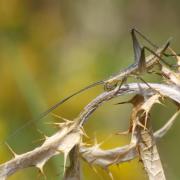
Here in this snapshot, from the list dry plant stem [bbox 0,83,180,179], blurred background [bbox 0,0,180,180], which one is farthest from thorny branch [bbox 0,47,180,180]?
blurred background [bbox 0,0,180,180]

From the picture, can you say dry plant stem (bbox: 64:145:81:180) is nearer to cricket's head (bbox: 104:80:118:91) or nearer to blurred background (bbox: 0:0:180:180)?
cricket's head (bbox: 104:80:118:91)

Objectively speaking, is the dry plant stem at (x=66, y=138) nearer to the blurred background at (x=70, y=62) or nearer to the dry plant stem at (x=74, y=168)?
the dry plant stem at (x=74, y=168)

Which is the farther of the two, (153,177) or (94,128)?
(94,128)

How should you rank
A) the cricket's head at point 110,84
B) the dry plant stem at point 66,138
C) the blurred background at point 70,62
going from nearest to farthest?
the dry plant stem at point 66,138 < the cricket's head at point 110,84 < the blurred background at point 70,62

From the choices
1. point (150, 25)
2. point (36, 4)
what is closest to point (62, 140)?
point (36, 4)

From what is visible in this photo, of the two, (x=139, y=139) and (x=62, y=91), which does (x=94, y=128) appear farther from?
(x=139, y=139)

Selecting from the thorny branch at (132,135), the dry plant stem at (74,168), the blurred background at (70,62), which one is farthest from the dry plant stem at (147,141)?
the blurred background at (70,62)

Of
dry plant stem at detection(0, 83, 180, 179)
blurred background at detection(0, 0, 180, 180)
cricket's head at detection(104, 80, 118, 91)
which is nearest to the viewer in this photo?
dry plant stem at detection(0, 83, 180, 179)
